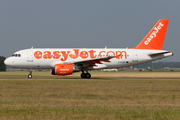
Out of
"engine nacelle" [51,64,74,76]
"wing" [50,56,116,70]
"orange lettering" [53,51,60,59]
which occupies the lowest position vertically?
"engine nacelle" [51,64,74,76]

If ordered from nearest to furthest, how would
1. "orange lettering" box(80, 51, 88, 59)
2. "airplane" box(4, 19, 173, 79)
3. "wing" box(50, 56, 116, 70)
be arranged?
"wing" box(50, 56, 116, 70)
"airplane" box(4, 19, 173, 79)
"orange lettering" box(80, 51, 88, 59)

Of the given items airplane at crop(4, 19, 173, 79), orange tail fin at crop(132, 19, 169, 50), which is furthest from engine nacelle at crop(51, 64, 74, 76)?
orange tail fin at crop(132, 19, 169, 50)

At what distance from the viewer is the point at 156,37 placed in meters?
36.5

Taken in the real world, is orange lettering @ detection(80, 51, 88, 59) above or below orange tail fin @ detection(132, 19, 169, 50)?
below

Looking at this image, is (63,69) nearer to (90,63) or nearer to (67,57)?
(67,57)

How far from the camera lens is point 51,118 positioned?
8.78 m

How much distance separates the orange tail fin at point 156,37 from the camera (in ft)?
120

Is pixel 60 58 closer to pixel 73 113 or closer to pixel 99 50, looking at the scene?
pixel 99 50

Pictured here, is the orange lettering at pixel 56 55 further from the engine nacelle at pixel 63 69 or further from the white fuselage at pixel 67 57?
the engine nacelle at pixel 63 69

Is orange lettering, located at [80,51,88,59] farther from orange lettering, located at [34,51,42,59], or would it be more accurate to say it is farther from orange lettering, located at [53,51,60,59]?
orange lettering, located at [34,51,42,59]

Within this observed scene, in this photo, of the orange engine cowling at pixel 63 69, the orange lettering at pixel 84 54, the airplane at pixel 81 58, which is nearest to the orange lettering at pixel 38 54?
the airplane at pixel 81 58

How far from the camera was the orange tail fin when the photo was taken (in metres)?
36.5

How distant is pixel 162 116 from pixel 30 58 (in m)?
26.5

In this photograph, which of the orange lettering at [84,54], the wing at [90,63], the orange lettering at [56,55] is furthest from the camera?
the orange lettering at [84,54]
